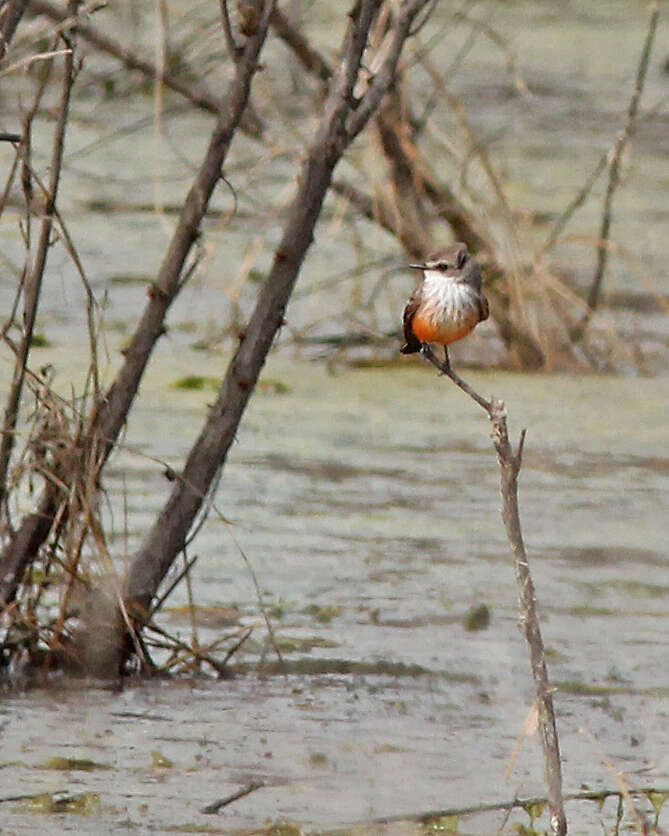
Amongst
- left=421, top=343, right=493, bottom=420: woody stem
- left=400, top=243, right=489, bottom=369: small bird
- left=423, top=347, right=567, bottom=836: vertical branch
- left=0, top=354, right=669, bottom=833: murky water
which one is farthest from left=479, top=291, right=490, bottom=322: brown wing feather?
left=0, top=354, right=669, bottom=833: murky water

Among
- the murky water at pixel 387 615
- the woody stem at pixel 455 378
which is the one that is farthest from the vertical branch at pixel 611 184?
the woody stem at pixel 455 378

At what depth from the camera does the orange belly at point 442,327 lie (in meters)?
3.21

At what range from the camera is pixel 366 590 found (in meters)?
5.29

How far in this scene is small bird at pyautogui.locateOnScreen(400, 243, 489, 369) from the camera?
3.21 metres

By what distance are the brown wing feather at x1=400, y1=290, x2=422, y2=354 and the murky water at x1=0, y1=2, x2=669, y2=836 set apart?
0.80 m

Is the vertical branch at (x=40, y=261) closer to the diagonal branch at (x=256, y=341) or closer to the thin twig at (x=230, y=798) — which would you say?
the diagonal branch at (x=256, y=341)

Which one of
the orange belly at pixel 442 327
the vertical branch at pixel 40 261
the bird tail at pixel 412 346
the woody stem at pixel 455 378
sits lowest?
the woody stem at pixel 455 378

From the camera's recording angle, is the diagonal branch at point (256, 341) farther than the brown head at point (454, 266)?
Yes

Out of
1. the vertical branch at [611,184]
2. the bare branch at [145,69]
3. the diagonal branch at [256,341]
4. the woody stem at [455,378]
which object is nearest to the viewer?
the woody stem at [455,378]

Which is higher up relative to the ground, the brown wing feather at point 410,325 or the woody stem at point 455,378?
the brown wing feather at point 410,325

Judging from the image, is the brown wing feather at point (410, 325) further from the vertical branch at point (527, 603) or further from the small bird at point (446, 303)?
the vertical branch at point (527, 603)

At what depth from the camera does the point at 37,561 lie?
14.8 feet

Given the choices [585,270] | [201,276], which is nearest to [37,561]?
[201,276]

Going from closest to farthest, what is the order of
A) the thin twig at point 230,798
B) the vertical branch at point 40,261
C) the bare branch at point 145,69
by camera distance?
the thin twig at point 230,798
the vertical branch at point 40,261
the bare branch at point 145,69
